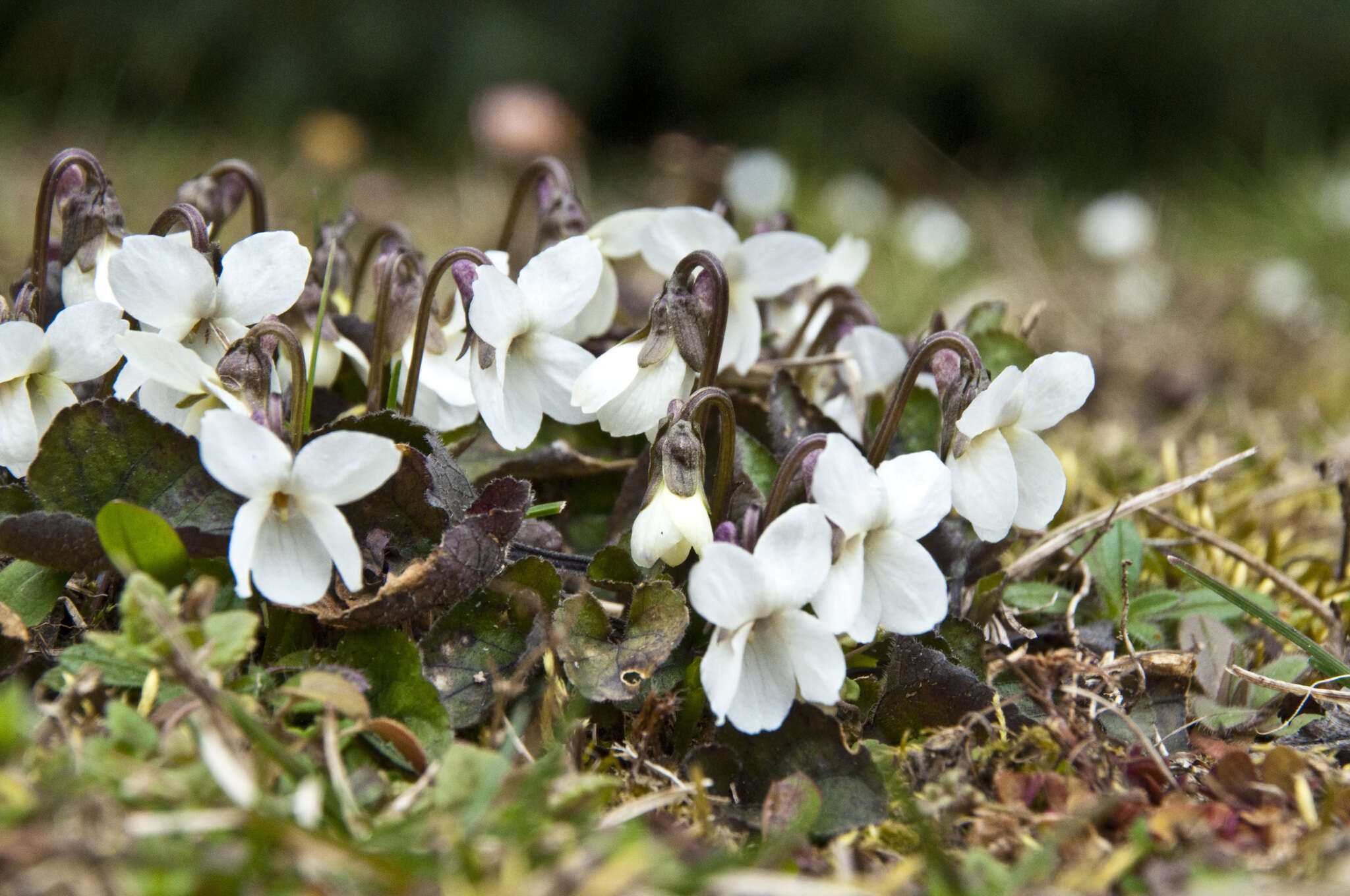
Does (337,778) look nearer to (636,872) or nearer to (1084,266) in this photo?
(636,872)

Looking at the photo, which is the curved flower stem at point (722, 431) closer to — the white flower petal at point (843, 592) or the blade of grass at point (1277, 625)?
the white flower petal at point (843, 592)

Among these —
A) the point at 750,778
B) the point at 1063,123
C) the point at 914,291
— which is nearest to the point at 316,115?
the point at 914,291

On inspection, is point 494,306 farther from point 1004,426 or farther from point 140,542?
point 1004,426

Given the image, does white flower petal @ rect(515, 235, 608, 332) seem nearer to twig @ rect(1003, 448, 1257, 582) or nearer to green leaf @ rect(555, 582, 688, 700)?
green leaf @ rect(555, 582, 688, 700)

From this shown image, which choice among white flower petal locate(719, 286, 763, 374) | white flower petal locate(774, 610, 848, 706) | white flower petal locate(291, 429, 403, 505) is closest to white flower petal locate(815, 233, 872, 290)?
white flower petal locate(719, 286, 763, 374)

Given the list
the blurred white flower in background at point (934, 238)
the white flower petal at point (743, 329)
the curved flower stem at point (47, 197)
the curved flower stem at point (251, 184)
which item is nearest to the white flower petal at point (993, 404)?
the white flower petal at point (743, 329)
